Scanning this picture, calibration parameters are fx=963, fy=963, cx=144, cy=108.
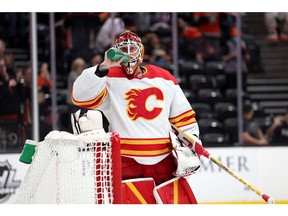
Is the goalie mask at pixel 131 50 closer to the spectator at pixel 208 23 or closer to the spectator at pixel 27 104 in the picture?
the spectator at pixel 27 104

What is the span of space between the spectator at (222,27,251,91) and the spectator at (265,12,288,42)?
16.2 inches

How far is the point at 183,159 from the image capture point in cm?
445

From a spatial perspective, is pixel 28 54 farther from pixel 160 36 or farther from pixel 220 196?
pixel 220 196

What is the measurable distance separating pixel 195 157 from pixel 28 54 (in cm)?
276

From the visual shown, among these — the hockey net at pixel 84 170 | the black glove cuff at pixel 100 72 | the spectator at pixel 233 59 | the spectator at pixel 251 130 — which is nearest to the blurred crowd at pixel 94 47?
the spectator at pixel 233 59

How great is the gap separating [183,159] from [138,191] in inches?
10.0

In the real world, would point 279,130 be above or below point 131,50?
below

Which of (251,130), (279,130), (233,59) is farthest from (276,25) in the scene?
(251,130)

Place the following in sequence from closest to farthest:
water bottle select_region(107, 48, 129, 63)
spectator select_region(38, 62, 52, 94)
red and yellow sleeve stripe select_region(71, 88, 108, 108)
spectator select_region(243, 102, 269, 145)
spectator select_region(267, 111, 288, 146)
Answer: water bottle select_region(107, 48, 129, 63) < red and yellow sleeve stripe select_region(71, 88, 108, 108) < spectator select_region(38, 62, 52, 94) < spectator select_region(243, 102, 269, 145) < spectator select_region(267, 111, 288, 146)

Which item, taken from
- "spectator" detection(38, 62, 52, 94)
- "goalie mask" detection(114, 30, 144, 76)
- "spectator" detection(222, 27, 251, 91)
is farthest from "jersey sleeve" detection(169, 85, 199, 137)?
"spectator" detection(222, 27, 251, 91)

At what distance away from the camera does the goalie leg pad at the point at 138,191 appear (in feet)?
14.5

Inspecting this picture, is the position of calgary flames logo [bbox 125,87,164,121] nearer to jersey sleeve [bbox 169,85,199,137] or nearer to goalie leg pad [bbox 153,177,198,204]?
jersey sleeve [bbox 169,85,199,137]

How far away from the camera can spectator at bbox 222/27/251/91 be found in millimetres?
7660

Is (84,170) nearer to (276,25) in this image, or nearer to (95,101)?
(95,101)
